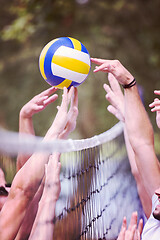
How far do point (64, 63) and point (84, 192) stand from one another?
61 cm

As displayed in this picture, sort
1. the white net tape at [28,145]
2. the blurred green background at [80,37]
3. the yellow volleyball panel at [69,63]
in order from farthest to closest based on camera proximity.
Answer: the blurred green background at [80,37] < the yellow volleyball panel at [69,63] < the white net tape at [28,145]

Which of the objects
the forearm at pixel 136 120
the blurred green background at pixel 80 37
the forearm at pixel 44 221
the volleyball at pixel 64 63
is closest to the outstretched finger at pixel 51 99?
the volleyball at pixel 64 63

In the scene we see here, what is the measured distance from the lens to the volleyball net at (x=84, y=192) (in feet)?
4.40

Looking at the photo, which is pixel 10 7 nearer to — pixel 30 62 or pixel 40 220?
pixel 30 62

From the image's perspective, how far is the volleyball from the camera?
5.29 feet

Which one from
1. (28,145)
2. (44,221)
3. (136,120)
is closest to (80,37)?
(136,120)

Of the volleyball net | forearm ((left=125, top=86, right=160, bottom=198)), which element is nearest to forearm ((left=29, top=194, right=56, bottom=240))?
the volleyball net

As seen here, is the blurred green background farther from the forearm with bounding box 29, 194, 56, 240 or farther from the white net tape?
the forearm with bounding box 29, 194, 56, 240

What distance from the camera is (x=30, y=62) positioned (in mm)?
6352

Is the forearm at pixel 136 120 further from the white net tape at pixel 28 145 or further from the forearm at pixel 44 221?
the forearm at pixel 44 221

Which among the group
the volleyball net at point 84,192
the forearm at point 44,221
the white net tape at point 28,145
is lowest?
the volleyball net at point 84,192

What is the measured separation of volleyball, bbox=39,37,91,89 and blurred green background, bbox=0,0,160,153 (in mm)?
4361

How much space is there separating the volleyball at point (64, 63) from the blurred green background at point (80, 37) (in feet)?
14.3

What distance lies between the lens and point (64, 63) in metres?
1.61
